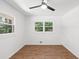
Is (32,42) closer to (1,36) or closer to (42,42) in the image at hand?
(42,42)

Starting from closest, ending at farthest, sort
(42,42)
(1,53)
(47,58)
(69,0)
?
(1,53) < (69,0) < (47,58) < (42,42)

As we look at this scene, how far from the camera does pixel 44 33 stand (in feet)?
26.2

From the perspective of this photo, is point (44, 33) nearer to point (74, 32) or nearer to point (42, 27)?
point (42, 27)

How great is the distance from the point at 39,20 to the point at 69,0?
4433mm

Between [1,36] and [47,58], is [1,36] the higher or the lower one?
the higher one

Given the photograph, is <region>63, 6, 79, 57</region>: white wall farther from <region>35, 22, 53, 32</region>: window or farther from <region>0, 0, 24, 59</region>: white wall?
<region>0, 0, 24, 59</region>: white wall

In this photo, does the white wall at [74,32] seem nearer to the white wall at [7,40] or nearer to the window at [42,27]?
the window at [42,27]

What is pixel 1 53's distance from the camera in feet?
11.3

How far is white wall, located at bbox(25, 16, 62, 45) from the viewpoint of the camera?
26.1 feet

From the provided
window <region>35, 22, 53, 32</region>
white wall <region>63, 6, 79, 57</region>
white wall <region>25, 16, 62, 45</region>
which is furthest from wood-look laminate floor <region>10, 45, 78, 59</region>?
window <region>35, 22, 53, 32</region>

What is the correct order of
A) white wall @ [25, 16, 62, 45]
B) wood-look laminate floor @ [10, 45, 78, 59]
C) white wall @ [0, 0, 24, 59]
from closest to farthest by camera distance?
white wall @ [0, 0, 24, 59] → wood-look laminate floor @ [10, 45, 78, 59] → white wall @ [25, 16, 62, 45]

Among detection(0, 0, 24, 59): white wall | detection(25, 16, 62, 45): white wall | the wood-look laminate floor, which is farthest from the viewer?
detection(25, 16, 62, 45): white wall

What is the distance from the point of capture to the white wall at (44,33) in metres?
7.97

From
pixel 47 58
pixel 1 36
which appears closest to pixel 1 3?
pixel 1 36
